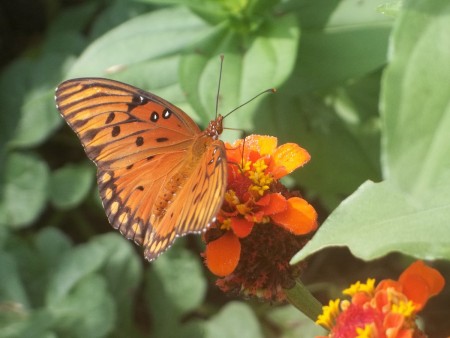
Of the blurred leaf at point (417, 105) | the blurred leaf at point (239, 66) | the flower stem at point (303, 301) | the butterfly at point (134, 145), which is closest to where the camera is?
the blurred leaf at point (417, 105)

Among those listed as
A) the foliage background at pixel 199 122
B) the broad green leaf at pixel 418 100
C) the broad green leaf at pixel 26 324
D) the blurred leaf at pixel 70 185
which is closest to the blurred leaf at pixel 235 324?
the foliage background at pixel 199 122

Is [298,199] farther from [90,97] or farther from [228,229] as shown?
[90,97]

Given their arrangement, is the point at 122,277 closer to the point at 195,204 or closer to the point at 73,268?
the point at 73,268

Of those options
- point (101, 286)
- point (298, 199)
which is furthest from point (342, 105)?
point (298, 199)

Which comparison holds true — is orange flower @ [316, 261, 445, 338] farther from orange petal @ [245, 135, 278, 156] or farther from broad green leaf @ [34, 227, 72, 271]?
broad green leaf @ [34, 227, 72, 271]

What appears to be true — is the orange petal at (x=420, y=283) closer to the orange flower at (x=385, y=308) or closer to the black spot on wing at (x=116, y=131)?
the orange flower at (x=385, y=308)

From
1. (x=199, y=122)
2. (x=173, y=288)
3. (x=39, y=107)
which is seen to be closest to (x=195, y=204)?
(x=199, y=122)
